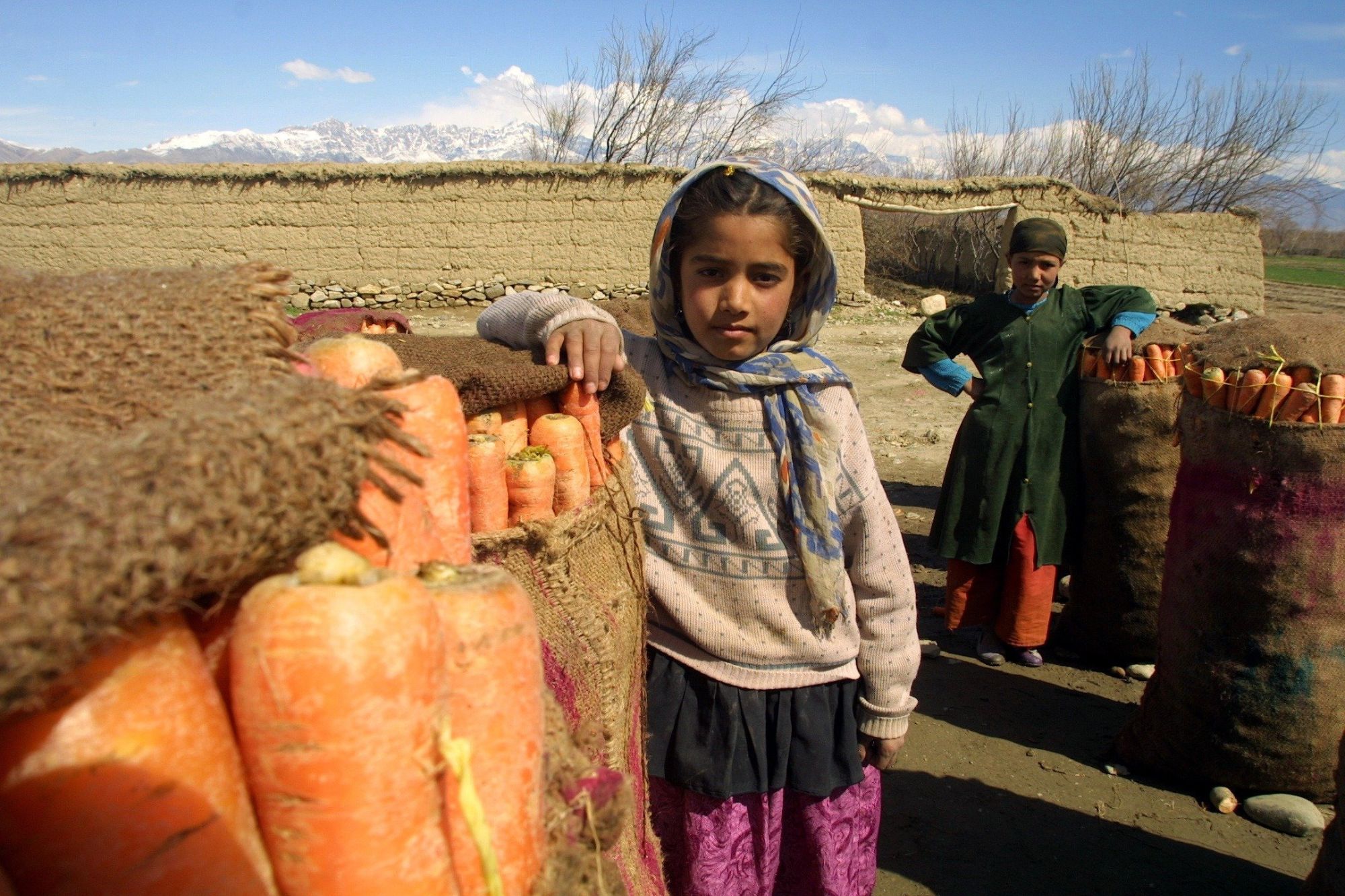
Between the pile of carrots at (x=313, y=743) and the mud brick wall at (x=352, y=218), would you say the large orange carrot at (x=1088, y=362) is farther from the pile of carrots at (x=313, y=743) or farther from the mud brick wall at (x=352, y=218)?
the mud brick wall at (x=352, y=218)

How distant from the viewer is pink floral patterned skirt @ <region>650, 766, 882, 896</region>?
1854 mm

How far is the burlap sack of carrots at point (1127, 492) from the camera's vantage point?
376cm

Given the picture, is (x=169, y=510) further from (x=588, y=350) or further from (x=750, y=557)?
(x=750, y=557)

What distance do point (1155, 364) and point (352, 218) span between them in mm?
10721

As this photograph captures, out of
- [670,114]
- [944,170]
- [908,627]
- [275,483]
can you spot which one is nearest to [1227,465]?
[908,627]

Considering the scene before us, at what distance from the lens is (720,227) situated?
5.47 feet

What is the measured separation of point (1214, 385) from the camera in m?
2.83

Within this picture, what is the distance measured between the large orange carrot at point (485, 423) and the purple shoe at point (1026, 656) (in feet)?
11.3

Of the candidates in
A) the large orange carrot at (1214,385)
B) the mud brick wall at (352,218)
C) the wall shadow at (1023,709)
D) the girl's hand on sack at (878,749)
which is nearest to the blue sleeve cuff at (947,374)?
the large orange carrot at (1214,385)

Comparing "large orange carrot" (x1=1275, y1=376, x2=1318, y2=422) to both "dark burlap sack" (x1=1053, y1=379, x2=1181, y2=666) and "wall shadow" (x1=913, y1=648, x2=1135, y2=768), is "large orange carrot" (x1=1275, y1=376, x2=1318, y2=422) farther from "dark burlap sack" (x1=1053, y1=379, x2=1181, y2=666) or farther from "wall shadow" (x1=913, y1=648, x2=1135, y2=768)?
"wall shadow" (x1=913, y1=648, x2=1135, y2=768)

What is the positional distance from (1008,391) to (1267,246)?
188 feet

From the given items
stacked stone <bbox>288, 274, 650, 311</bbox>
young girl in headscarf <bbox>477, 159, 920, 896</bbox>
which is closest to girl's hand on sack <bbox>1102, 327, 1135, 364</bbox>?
young girl in headscarf <bbox>477, 159, 920, 896</bbox>

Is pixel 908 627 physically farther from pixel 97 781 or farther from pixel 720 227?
pixel 97 781

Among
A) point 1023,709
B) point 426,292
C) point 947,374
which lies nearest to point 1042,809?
point 1023,709
